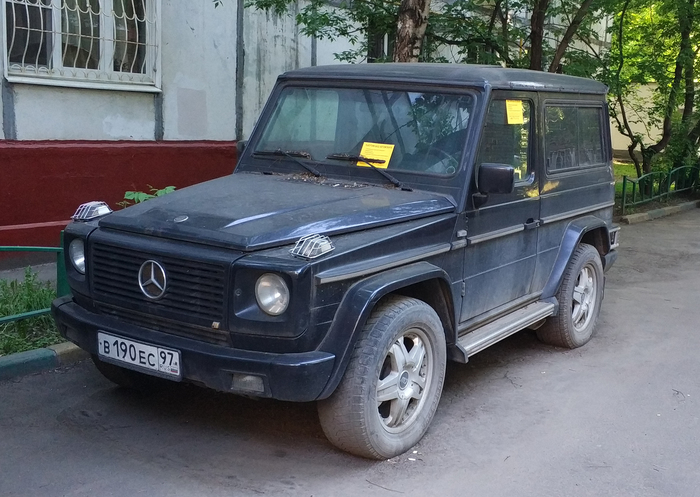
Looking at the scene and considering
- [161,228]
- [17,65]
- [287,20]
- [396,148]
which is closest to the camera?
[161,228]

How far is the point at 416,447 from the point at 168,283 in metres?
1.63

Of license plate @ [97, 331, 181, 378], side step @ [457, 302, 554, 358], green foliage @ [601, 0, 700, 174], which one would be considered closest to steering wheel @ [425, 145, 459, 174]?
side step @ [457, 302, 554, 358]

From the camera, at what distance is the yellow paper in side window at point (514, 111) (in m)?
5.33

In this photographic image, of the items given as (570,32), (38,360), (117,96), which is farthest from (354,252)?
(570,32)

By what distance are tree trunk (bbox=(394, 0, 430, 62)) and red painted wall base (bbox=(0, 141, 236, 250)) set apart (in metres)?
3.11

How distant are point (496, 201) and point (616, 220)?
9272 millimetres

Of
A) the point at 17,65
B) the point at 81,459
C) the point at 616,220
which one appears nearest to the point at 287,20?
the point at 17,65

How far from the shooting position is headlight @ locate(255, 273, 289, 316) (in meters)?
3.75

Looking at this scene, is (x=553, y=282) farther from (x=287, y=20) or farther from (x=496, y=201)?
(x=287, y=20)

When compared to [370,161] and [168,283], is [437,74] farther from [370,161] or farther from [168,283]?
[168,283]

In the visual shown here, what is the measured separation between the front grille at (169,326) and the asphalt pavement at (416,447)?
684mm

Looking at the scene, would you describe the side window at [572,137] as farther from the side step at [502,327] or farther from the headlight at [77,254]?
the headlight at [77,254]

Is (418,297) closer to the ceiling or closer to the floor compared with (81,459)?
closer to the ceiling

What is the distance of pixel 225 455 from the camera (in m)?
4.29
